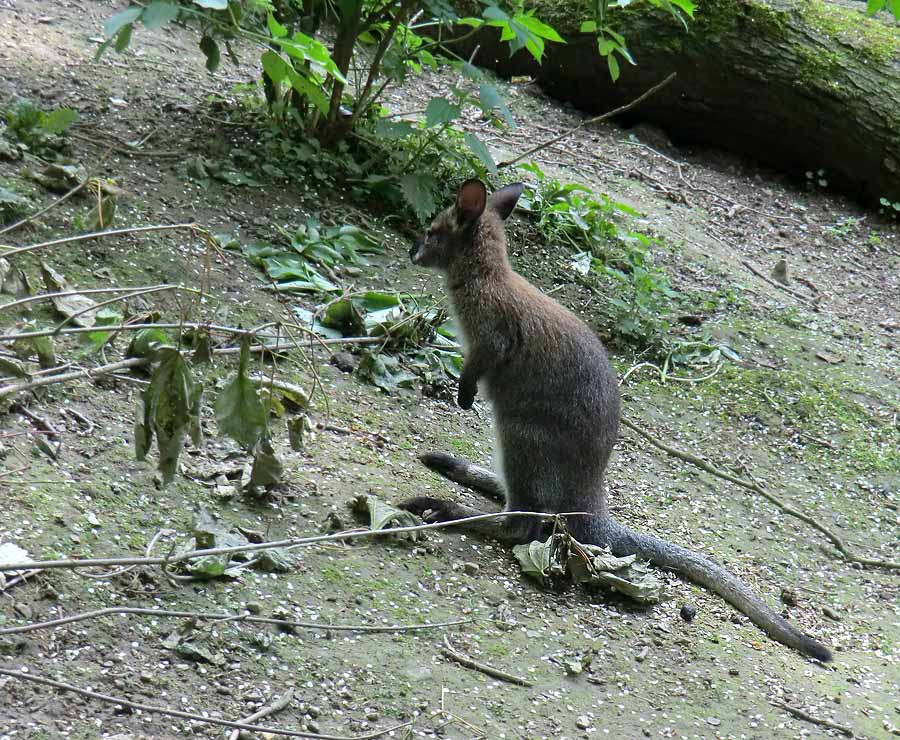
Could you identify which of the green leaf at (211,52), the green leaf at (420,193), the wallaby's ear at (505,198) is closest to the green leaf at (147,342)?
the green leaf at (211,52)

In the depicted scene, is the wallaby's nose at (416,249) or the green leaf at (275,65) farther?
the wallaby's nose at (416,249)

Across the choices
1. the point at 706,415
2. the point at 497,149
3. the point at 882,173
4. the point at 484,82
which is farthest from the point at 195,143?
the point at 882,173

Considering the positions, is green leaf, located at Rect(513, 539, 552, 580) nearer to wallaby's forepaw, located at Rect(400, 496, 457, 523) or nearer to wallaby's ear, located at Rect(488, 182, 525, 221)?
wallaby's forepaw, located at Rect(400, 496, 457, 523)

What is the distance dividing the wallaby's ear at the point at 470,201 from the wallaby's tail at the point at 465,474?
114 cm

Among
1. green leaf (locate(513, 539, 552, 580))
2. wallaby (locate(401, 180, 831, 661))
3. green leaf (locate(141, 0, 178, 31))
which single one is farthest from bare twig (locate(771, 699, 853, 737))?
green leaf (locate(141, 0, 178, 31))

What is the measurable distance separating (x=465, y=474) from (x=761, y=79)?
5.74 m

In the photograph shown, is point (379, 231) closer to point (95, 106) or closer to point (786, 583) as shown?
point (95, 106)

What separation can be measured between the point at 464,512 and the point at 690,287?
345cm

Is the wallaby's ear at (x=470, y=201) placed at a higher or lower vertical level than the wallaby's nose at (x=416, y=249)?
higher

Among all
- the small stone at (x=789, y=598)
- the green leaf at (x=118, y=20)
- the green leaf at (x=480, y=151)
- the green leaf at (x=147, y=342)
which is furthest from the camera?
the green leaf at (x=480, y=151)

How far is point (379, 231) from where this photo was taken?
249 inches

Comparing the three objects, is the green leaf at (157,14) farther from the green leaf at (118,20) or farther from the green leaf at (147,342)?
the green leaf at (147,342)

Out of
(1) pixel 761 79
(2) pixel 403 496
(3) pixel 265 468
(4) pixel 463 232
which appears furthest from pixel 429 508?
(1) pixel 761 79

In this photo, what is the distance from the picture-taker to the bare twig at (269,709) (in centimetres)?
293
